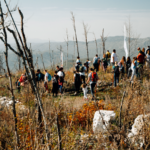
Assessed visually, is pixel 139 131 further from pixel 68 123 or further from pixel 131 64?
pixel 131 64

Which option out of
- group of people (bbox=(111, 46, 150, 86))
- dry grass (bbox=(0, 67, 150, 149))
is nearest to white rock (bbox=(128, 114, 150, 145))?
dry grass (bbox=(0, 67, 150, 149))

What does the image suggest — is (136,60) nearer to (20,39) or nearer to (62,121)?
(62,121)

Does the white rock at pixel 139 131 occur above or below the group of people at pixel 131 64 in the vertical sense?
below

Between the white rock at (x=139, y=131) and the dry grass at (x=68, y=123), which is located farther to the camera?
the white rock at (x=139, y=131)

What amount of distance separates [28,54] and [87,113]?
4413 millimetres

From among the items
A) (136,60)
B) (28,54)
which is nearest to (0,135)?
(28,54)

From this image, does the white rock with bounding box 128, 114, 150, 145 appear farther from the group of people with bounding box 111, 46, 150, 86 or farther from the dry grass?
the group of people with bounding box 111, 46, 150, 86

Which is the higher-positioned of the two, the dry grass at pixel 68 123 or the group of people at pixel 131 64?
the group of people at pixel 131 64

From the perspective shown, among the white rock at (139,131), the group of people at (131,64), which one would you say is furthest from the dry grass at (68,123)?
the group of people at (131,64)

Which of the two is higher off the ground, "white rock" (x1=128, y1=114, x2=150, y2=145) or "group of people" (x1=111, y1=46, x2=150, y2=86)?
"group of people" (x1=111, y1=46, x2=150, y2=86)

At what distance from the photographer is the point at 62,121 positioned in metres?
6.41

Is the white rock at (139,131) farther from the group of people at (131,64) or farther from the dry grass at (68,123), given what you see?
the group of people at (131,64)

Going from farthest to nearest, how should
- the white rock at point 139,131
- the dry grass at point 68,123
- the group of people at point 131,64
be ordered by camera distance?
1. the group of people at point 131,64
2. the white rock at point 139,131
3. the dry grass at point 68,123

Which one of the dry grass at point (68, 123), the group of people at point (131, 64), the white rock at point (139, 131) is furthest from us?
the group of people at point (131, 64)
